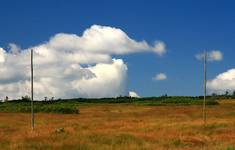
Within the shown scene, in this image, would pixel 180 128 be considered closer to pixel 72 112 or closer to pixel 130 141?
pixel 130 141

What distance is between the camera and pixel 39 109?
83.4 meters

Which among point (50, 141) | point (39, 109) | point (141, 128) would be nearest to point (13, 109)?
point (39, 109)

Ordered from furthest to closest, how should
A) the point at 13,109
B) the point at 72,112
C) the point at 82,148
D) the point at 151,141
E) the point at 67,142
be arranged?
the point at 13,109, the point at 72,112, the point at 151,141, the point at 67,142, the point at 82,148

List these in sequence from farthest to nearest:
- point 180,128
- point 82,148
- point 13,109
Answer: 1. point 13,109
2. point 180,128
3. point 82,148

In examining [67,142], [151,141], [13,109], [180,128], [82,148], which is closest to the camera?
[82,148]

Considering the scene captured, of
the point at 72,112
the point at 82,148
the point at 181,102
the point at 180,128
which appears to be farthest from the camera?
the point at 181,102

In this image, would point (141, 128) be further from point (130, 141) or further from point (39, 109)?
→ point (39, 109)

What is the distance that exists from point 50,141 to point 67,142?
141 cm

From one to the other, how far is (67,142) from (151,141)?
15.5 ft

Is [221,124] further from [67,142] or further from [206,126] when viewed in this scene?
[67,142]

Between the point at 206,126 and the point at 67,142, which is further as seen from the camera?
the point at 206,126

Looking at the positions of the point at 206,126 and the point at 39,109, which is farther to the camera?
the point at 39,109

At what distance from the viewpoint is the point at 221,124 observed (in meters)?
43.5

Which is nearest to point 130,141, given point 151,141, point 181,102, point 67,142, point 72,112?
point 151,141
